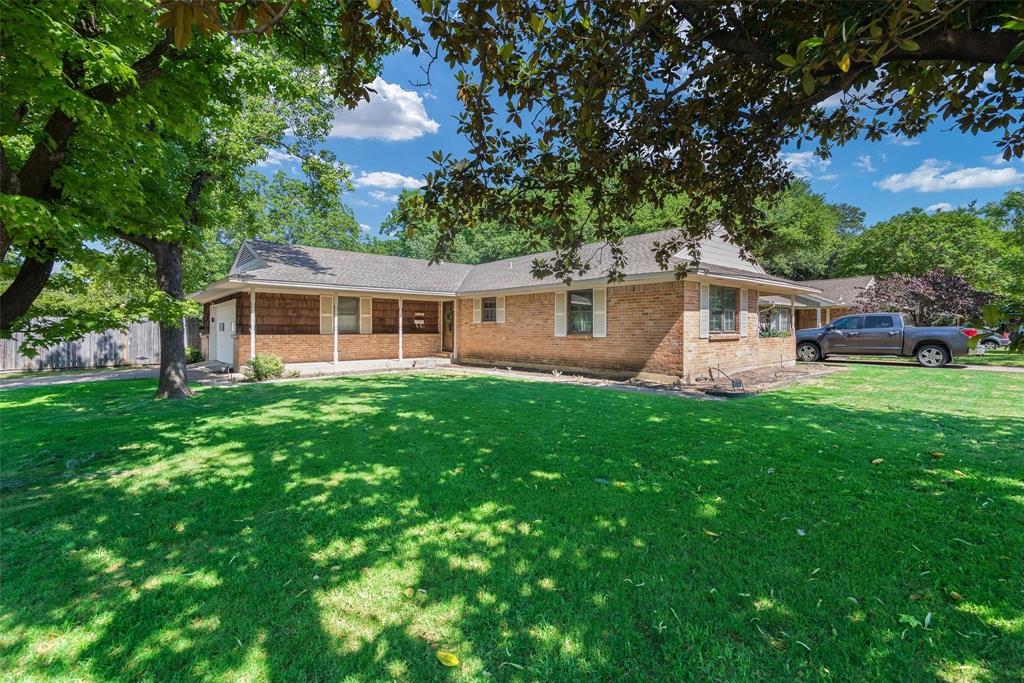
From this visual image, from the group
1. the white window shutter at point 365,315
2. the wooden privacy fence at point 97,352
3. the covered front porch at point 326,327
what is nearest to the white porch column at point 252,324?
the covered front porch at point 326,327

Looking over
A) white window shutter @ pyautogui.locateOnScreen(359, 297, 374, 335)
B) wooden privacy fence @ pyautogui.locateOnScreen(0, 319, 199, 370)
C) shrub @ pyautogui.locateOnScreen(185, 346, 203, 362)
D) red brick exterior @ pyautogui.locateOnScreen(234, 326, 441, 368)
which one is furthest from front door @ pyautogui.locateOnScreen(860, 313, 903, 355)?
wooden privacy fence @ pyautogui.locateOnScreen(0, 319, 199, 370)

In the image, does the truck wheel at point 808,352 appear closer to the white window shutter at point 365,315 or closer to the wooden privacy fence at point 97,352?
the white window shutter at point 365,315

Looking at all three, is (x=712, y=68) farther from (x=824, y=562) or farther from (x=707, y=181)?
→ (x=824, y=562)

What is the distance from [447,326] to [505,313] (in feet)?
13.6

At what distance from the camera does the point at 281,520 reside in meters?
3.37

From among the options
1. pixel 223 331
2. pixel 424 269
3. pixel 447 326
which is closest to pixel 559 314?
pixel 447 326

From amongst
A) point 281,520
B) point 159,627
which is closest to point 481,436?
point 281,520

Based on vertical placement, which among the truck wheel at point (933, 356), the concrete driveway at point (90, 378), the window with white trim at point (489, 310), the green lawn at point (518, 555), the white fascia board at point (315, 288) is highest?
the white fascia board at point (315, 288)

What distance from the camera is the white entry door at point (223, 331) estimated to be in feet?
50.6

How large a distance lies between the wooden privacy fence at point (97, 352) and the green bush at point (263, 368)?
601cm

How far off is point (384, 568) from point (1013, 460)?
6.17 m

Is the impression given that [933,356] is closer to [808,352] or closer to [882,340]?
[882,340]

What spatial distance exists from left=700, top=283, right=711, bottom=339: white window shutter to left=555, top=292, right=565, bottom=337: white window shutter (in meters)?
4.23

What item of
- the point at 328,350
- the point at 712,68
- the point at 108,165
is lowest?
the point at 328,350
